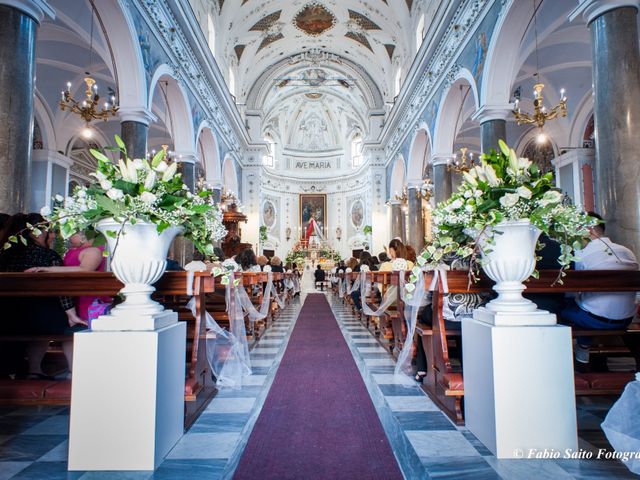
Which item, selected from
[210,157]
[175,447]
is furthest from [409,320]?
[210,157]

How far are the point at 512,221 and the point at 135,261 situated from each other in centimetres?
189

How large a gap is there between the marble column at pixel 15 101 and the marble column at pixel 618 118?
5523mm

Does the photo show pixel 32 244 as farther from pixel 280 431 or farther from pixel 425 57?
pixel 425 57

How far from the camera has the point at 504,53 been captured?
22.4ft

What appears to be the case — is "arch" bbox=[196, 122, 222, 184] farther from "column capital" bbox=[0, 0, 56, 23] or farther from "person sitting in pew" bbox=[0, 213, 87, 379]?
"person sitting in pew" bbox=[0, 213, 87, 379]

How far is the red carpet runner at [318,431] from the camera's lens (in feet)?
6.26

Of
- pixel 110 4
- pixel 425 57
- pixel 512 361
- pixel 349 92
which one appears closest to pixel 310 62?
pixel 349 92

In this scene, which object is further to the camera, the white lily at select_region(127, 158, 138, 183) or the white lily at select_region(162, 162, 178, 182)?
the white lily at select_region(162, 162, 178, 182)

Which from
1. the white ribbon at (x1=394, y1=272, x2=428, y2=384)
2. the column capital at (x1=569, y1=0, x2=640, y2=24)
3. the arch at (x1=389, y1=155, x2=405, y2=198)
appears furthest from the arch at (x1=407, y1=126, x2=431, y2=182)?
the white ribbon at (x1=394, y1=272, x2=428, y2=384)

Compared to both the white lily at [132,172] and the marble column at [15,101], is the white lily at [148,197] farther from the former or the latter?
the marble column at [15,101]

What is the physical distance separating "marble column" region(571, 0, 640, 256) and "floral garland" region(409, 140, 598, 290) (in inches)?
88.7

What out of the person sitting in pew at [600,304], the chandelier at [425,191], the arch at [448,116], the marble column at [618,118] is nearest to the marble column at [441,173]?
the arch at [448,116]

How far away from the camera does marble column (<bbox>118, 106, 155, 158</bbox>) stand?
680cm

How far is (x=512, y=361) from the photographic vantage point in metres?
2.03
